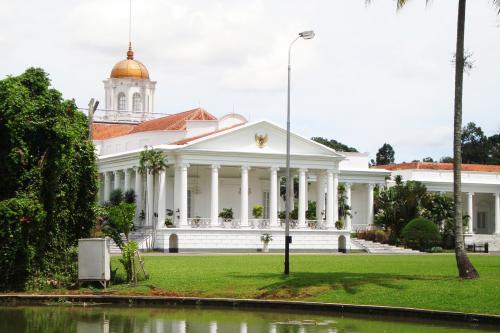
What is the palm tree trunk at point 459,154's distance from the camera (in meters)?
29.6

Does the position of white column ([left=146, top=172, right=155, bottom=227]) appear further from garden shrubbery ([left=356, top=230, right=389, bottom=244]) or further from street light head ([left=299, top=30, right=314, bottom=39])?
street light head ([left=299, top=30, right=314, bottom=39])

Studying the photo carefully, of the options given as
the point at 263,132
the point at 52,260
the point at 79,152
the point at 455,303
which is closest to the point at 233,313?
the point at 455,303

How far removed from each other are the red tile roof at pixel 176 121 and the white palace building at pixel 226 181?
0.35 ft

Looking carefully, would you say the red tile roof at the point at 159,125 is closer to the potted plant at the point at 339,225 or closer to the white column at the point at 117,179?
the white column at the point at 117,179

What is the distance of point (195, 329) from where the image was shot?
22.3 metres

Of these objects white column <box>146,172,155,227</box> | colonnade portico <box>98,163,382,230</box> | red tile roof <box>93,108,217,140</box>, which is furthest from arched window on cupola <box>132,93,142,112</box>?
white column <box>146,172,155,227</box>

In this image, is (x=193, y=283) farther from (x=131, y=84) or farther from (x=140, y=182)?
(x=131, y=84)

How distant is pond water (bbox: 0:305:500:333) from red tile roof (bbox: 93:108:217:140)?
52038 millimetres

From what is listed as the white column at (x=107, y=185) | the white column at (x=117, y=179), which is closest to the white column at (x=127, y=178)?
the white column at (x=117, y=179)

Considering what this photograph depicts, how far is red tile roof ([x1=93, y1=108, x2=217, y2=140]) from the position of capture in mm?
79875

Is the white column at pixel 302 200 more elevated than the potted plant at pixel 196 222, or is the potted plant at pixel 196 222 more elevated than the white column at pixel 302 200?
the white column at pixel 302 200

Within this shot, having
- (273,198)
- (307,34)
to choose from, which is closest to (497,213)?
(273,198)

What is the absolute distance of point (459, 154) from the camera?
29.6m

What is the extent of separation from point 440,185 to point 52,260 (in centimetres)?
6299
